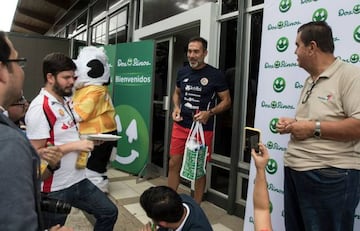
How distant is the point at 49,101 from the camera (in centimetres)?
164

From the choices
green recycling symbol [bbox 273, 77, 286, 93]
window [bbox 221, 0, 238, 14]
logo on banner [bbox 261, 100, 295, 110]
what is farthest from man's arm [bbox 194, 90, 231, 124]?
window [bbox 221, 0, 238, 14]

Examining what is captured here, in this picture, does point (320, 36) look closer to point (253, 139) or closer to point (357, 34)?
point (357, 34)

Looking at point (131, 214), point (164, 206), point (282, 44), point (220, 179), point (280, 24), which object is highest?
point (280, 24)

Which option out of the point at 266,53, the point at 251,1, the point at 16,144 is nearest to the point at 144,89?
the point at 251,1

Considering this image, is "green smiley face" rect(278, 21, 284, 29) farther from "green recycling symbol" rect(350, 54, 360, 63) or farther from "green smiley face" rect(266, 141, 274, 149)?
"green smiley face" rect(266, 141, 274, 149)

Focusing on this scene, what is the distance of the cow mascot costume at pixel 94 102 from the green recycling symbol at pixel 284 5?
6.11 feet

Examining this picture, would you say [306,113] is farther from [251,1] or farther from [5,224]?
[251,1]

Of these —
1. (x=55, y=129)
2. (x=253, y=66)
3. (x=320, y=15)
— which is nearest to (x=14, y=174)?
(x=55, y=129)

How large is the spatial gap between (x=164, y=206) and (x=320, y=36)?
1097 mm

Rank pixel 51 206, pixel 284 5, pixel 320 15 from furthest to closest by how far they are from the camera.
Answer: pixel 284 5
pixel 320 15
pixel 51 206

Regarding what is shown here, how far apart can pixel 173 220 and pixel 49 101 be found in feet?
2.84

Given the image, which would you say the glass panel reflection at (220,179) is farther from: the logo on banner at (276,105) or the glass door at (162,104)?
the logo on banner at (276,105)

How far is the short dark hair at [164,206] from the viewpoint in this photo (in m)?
1.48

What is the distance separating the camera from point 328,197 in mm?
1529
